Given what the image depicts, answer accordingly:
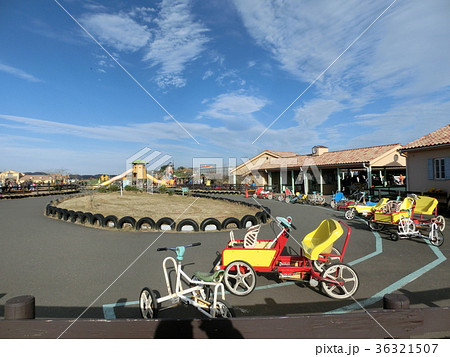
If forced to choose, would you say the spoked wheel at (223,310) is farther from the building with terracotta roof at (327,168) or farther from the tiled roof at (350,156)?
the tiled roof at (350,156)

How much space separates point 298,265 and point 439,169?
14.4 meters

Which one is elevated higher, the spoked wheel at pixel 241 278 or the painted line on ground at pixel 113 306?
the spoked wheel at pixel 241 278

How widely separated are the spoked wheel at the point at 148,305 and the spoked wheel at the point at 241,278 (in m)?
1.26

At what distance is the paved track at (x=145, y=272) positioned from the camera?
4.10m

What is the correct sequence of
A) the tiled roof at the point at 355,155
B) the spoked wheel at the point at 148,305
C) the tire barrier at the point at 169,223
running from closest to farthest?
the spoked wheel at the point at 148,305
the tire barrier at the point at 169,223
the tiled roof at the point at 355,155

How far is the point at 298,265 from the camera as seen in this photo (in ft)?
16.4

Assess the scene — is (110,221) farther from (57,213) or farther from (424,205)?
(424,205)

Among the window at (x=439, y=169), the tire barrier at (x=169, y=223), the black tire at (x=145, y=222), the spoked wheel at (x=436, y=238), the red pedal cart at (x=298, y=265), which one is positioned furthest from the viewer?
the window at (x=439, y=169)

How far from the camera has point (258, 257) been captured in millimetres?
4867

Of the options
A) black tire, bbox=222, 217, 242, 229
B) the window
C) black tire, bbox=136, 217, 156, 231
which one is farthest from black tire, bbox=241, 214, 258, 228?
the window

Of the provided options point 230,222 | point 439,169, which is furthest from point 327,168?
point 230,222

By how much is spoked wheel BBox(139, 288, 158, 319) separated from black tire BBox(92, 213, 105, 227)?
25.1 ft


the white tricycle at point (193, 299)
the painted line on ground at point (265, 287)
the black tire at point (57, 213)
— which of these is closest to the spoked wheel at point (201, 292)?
the white tricycle at point (193, 299)
